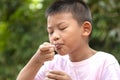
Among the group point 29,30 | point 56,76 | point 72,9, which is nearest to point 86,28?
point 72,9

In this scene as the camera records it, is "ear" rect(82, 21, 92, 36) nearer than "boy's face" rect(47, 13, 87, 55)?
No

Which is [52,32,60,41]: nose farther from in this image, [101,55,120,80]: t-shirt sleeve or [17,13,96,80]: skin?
[101,55,120,80]: t-shirt sleeve

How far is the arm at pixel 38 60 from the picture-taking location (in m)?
1.80

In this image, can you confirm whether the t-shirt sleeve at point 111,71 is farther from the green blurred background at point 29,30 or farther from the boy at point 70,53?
the green blurred background at point 29,30

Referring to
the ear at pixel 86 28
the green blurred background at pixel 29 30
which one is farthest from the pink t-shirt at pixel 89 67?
the green blurred background at pixel 29 30

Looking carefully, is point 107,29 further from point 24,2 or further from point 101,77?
point 101,77

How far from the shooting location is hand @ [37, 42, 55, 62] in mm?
1786

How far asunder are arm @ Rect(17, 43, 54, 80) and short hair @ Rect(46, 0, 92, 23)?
0.59ft

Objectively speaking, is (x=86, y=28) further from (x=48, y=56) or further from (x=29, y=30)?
(x=29, y=30)

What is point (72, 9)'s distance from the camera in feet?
6.31

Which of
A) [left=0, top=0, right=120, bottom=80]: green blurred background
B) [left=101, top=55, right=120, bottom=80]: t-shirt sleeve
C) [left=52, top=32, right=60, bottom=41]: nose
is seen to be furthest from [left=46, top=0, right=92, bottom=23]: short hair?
[left=0, top=0, right=120, bottom=80]: green blurred background

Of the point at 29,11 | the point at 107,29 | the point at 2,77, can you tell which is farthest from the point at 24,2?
the point at 107,29

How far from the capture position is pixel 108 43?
3.93 metres

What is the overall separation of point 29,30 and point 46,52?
9.15ft
